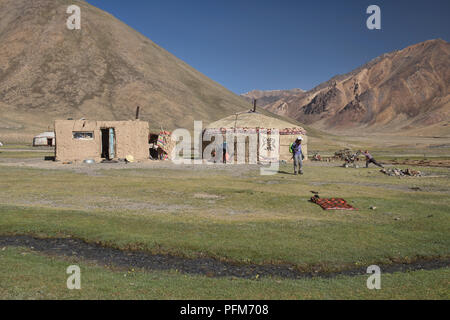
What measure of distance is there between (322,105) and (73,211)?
170 metres

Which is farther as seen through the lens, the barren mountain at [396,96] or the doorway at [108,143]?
the barren mountain at [396,96]

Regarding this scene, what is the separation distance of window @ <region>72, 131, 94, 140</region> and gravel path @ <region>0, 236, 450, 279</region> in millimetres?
24174

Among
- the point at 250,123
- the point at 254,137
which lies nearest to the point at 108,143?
the point at 250,123

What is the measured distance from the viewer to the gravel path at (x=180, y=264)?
273 inches

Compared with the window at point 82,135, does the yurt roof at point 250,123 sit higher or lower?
higher

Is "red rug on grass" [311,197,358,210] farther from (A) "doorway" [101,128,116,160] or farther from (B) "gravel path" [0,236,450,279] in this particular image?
Result: (A) "doorway" [101,128,116,160]

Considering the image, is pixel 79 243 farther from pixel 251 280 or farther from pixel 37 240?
pixel 251 280

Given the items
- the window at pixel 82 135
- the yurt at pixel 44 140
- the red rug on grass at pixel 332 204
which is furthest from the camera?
the yurt at pixel 44 140

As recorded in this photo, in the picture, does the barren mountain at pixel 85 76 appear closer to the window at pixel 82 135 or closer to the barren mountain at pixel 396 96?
the window at pixel 82 135

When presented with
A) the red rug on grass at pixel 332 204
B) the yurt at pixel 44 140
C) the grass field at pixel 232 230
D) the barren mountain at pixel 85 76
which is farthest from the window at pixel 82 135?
the barren mountain at pixel 85 76

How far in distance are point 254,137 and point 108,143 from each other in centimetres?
1313

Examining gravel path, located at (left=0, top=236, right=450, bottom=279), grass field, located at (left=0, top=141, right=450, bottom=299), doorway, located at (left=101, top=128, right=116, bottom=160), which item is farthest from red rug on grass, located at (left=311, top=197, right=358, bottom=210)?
doorway, located at (left=101, top=128, right=116, bottom=160)

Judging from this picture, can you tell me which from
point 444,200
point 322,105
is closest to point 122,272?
point 444,200

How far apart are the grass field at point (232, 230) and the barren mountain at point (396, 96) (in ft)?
358
